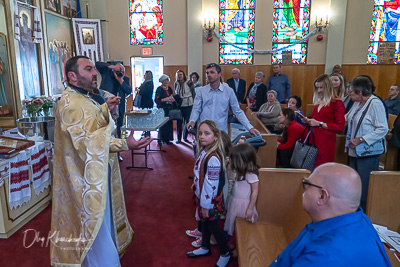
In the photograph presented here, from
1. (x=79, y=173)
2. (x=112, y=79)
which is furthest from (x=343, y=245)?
(x=112, y=79)

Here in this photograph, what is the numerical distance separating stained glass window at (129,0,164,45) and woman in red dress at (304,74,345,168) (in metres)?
7.66

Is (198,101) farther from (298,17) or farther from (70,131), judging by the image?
(298,17)

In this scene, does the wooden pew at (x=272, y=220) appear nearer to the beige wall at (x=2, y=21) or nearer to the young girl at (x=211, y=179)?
the young girl at (x=211, y=179)

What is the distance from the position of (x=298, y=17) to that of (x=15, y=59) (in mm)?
8290

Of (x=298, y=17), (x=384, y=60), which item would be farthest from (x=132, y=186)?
(x=384, y=60)

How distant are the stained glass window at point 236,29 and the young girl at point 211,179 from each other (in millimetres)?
7884

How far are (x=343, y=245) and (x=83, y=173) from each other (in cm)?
181

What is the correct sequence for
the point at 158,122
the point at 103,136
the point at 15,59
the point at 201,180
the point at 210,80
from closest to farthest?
1. the point at 103,136
2. the point at 201,180
3. the point at 210,80
4. the point at 158,122
5. the point at 15,59

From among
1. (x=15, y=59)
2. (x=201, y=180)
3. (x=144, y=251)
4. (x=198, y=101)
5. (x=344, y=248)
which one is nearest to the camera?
(x=344, y=248)

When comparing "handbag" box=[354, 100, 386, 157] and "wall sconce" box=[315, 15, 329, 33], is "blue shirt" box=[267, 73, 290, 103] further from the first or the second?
"handbag" box=[354, 100, 386, 157]

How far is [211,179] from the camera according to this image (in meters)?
2.50

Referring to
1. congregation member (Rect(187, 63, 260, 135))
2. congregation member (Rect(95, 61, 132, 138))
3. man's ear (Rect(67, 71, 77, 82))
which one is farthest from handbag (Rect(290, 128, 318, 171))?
congregation member (Rect(95, 61, 132, 138))

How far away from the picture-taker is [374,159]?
3.23 meters

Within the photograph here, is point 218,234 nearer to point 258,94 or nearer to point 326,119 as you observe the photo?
point 326,119
